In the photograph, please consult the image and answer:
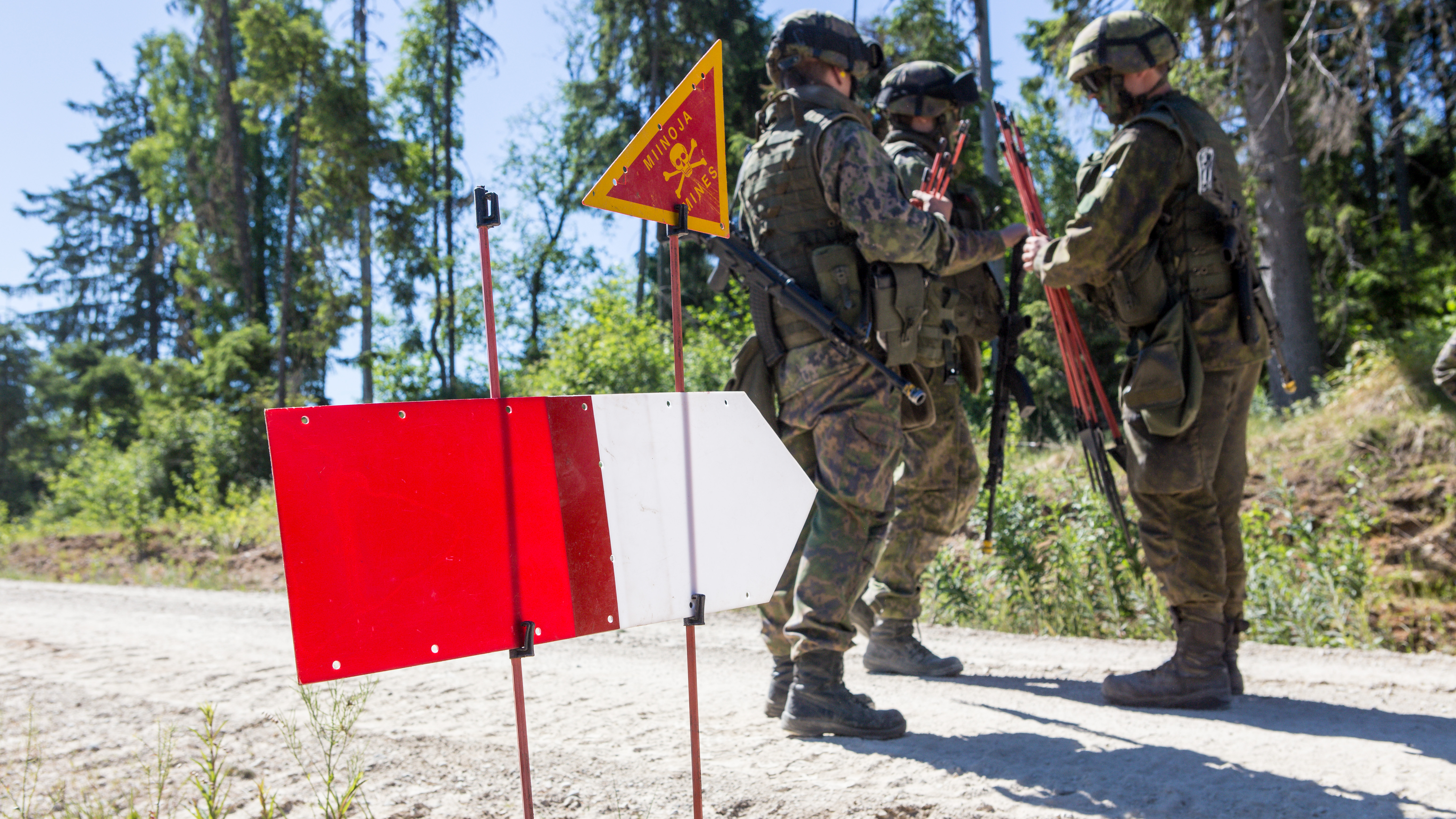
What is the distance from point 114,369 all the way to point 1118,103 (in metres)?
34.4

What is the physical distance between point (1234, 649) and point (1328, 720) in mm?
409

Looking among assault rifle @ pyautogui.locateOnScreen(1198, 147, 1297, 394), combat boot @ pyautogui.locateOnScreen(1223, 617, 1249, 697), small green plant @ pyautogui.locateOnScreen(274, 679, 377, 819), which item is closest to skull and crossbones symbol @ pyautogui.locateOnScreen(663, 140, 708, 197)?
small green plant @ pyautogui.locateOnScreen(274, 679, 377, 819)

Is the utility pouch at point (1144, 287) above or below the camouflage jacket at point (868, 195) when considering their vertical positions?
below

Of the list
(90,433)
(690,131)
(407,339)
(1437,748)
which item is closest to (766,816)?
(690,131)

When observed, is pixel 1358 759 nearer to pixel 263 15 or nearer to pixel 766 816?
pixel 766 816

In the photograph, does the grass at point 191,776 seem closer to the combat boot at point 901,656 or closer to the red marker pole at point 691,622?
the red marker pole at point 691,622

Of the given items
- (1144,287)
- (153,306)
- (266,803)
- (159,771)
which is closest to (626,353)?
(1144,287)

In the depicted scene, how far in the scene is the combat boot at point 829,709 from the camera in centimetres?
308

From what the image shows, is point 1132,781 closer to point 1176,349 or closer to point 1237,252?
point 1176,349

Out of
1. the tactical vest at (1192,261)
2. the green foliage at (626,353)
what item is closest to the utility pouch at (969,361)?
the tactical vest at (1192,261)

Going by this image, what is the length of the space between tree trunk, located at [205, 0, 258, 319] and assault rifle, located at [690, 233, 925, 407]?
2374cm

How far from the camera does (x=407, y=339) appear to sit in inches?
914

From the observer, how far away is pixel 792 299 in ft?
11.0

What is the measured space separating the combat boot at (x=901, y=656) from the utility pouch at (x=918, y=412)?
3.44ft
